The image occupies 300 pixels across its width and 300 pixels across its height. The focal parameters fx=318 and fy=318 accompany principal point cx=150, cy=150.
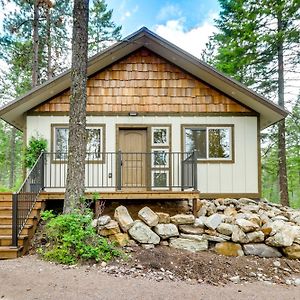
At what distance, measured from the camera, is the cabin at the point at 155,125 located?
9.46 metres

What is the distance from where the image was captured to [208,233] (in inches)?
263

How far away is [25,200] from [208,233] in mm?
3846

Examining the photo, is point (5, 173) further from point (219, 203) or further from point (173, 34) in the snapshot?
point (219, 203)

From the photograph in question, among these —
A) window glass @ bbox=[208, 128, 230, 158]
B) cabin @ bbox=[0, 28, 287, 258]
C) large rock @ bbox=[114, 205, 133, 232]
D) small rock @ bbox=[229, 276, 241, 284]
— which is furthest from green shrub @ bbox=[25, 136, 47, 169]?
small rock @ bbox=[229, 276, 241, 284]

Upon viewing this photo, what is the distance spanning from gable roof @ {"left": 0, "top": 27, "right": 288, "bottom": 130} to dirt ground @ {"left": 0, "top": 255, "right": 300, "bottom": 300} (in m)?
5.06

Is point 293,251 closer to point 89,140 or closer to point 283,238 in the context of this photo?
point 283,238

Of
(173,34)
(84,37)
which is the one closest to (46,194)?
(84,37)

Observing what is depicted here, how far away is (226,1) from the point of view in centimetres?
1544

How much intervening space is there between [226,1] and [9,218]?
14.0 m

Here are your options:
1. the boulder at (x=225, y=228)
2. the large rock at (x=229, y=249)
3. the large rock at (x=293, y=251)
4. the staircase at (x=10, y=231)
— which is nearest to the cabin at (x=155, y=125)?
the staircase at (x=10, y=231)

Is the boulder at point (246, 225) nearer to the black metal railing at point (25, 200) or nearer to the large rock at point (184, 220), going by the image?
the large rock at point (184, 220)

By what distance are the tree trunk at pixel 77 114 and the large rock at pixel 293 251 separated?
4245mm

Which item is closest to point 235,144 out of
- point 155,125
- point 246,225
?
point 155,125

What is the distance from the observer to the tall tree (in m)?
12.5
